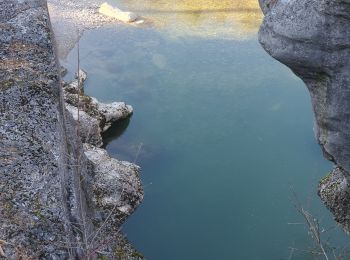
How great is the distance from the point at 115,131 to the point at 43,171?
335 inches

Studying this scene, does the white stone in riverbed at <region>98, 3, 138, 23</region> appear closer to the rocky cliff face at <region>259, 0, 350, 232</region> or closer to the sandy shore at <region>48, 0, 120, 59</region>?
the sandy shore at <region>48, 0, 120, 59</region>

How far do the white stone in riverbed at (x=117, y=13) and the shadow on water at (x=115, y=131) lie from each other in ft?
26.3

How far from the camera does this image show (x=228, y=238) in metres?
12.7

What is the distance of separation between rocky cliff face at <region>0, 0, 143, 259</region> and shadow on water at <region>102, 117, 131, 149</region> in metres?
2.45

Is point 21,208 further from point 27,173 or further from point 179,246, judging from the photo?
point 179,246

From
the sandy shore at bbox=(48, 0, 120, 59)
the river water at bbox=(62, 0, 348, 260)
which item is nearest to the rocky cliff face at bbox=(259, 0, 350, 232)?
the river water at bbox=(62, 0, 348, 260)

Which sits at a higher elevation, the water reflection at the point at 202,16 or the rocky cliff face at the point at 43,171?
the rocky cliff face at the point at 43,171

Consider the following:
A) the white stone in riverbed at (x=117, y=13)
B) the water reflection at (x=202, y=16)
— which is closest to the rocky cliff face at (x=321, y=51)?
the water reflection at (x=202, y=16)

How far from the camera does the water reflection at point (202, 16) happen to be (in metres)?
22.1

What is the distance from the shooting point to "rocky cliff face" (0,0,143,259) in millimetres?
7098

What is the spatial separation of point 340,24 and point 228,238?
6973 millimetres

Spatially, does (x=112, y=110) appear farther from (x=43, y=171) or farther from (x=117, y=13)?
(x=117, y=13)

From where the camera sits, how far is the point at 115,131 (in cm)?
1648

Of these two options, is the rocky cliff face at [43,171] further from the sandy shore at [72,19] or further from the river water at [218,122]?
the sandy shore at [72,19]
